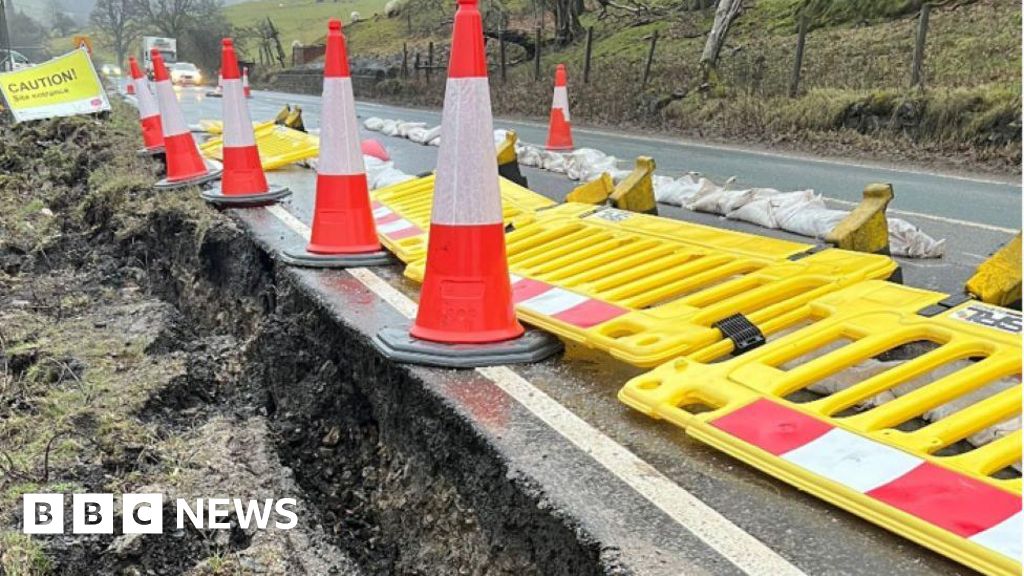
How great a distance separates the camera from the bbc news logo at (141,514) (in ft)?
8.22

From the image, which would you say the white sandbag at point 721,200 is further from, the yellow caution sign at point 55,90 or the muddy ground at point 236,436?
the yellow caution sign at point 55,90

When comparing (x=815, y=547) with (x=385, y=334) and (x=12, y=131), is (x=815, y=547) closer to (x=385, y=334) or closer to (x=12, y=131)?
(x=385, y=334)

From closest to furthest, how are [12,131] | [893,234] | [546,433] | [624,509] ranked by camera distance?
[624,509] → [546,433] → [893,234] → [12,131]

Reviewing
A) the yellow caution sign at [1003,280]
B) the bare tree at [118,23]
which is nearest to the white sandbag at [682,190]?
the yellow caution sign at [1003,280]

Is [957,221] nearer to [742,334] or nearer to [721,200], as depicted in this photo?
[721,200]

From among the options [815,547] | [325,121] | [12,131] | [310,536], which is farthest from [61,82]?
[815,547]

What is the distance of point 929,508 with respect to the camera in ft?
6.80

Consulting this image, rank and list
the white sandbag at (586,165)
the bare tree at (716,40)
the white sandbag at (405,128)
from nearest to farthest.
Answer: the white sandbag at (586,165)
the white sandbag at (405,128)
the bare tree at (716,40)

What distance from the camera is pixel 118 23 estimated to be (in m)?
90.2

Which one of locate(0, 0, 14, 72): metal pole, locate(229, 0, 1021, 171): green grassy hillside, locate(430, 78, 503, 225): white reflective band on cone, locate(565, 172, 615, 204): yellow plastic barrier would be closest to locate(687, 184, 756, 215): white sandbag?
locate(565, 172, 615, 204): yellow plastic barrier

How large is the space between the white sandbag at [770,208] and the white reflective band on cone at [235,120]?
139 inches

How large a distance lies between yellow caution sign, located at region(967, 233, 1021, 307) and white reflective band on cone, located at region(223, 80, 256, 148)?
16.3 feet

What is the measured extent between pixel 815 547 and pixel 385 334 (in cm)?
189

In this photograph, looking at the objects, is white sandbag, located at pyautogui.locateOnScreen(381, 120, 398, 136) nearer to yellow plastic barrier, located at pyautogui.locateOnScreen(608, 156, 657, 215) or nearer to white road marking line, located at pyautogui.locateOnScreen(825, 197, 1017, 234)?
white road marking line, located at pyautogui.locateOnScreen(825, 197, 1017, 234)
